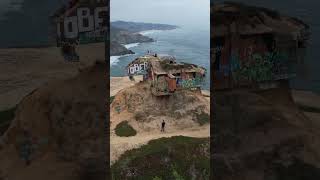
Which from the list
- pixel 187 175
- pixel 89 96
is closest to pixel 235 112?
pixel 89 96

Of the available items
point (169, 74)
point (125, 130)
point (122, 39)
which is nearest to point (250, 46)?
point (169, 74)

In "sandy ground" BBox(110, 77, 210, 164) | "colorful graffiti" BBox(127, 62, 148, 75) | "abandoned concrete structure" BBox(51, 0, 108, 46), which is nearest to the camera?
"abandoned concrete structure" BBox(51, 0, 108, 46)

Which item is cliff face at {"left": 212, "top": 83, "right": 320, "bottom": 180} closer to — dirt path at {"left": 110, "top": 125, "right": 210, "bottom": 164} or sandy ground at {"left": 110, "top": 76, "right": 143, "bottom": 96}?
dirt path at {"left": 110, "top": 125, "right": 210, "bottom": 164}

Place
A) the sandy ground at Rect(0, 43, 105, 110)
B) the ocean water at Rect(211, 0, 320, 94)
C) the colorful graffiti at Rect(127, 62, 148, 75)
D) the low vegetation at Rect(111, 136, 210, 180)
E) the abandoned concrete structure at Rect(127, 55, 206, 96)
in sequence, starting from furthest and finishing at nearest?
the colorful graffiti at Rect(127, 62, 148, 75) < the abandoned concrete structure at Rect(127, 55, 206, 96) < the low vegetation at Rect(111, 136, 210, 180) < the ocean water at Rect(211, 0, 320, 94) < the sandy ground at Rect(0, 43, 105, 110)

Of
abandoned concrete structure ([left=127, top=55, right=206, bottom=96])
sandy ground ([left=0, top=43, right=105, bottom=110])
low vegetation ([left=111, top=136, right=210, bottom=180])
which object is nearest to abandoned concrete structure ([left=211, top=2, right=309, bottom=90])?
sandy ground ([left=0, top=43, right=105, bottom=110])

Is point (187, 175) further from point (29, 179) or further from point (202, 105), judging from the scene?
point (29, 179)

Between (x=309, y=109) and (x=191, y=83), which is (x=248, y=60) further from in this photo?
(x=191, y=83)

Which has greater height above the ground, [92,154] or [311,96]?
[311,96]
